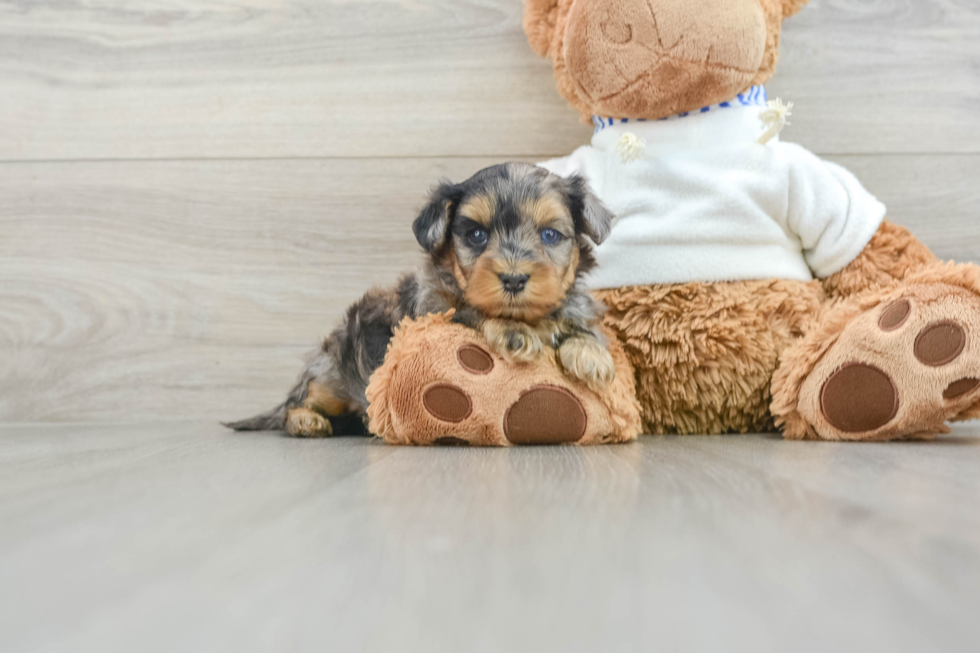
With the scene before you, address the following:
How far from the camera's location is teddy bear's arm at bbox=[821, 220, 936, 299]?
1479 mm

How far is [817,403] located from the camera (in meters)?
1.28

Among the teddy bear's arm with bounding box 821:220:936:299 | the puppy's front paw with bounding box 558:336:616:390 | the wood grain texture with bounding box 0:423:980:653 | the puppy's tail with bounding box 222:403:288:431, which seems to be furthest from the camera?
the puppy's tail with bounding box 222:403:288:431

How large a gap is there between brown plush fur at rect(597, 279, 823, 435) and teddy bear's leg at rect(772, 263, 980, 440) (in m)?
0.13

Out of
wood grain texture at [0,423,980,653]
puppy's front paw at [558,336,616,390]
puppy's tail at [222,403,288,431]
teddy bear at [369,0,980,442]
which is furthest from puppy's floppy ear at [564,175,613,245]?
puppy's tail at [222,403,288,431]

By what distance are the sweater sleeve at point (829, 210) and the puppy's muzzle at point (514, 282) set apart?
67cm

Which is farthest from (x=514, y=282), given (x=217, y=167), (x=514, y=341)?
(x=217, y=167)

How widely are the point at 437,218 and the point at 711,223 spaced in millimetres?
580

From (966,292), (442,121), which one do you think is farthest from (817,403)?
(442,121)

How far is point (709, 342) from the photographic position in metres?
1.45

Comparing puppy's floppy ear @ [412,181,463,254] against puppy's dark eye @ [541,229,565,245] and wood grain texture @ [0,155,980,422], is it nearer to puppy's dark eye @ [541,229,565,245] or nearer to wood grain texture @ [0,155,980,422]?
puppy's dark eye @ [541,229,565,245]

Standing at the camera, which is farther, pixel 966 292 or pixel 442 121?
pixel 442 121

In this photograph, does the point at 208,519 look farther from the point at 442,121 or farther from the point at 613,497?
the point at 442,121

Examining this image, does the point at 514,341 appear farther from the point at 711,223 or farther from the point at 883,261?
the point at 883,261

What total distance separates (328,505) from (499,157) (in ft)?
4.53
